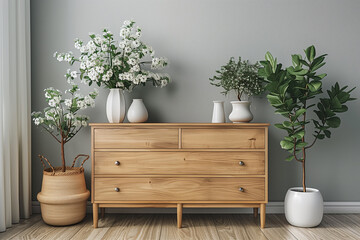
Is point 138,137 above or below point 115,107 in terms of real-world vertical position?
below

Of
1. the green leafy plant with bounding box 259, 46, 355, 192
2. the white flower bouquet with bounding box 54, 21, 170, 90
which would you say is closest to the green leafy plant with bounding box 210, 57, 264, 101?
the green leafy plant with bounding box 259, 46, 355, 192

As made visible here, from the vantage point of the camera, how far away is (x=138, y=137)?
8.08 ft

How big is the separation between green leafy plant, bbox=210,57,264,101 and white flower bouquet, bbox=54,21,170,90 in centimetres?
49

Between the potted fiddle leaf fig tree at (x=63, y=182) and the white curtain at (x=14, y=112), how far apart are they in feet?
0.56

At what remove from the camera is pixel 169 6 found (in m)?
2.89

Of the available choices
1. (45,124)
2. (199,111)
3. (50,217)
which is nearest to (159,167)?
(199,111)

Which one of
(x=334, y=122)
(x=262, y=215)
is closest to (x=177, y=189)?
(x=262, y=215)

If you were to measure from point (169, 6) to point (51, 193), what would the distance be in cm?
179

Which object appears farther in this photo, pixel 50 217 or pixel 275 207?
pixel 275 207

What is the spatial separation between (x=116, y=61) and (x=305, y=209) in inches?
71.5

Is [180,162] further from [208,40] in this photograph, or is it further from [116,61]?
[208,40]

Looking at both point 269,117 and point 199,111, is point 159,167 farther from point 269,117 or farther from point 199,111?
point 269,117

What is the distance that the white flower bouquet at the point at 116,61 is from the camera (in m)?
2.59

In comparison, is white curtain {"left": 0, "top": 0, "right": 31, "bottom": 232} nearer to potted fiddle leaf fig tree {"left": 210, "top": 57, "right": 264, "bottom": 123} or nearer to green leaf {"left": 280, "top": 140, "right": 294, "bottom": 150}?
potted fiddle leaf fig tree {"left": 210, "top": 57, "right": 264, "bottom": 123}
